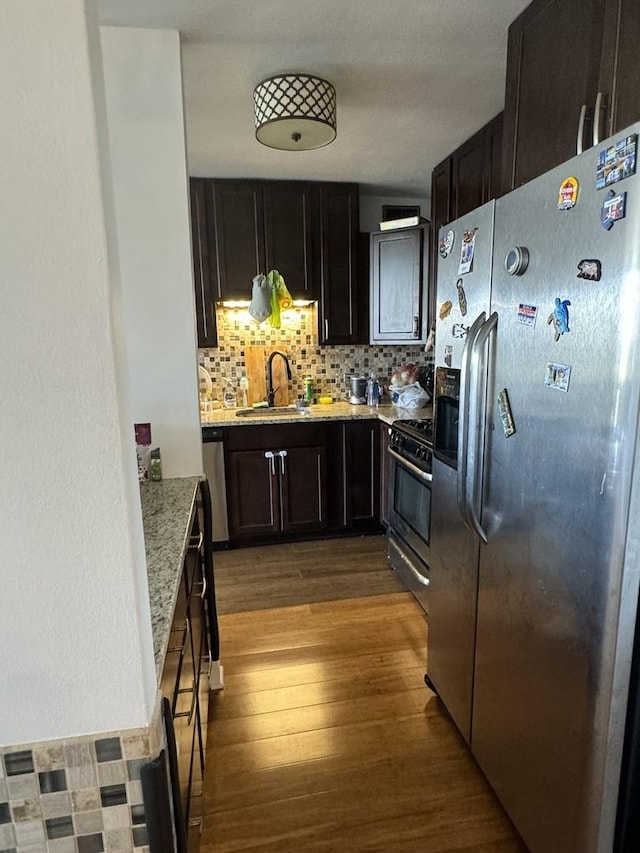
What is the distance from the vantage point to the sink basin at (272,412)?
354 centimetres

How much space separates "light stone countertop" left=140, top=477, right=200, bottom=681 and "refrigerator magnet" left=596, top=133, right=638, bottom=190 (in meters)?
1.19

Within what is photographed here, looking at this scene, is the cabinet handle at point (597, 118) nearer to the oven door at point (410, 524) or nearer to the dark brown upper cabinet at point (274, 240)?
the oven door at point (410, 524)

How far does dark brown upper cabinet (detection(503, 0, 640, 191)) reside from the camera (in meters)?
1.19

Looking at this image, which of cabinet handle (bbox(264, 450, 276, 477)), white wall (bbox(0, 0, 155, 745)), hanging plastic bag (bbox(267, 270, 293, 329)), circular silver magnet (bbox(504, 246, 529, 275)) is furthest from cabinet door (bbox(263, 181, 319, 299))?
white wall (bbox(0, 0, 155, 745))

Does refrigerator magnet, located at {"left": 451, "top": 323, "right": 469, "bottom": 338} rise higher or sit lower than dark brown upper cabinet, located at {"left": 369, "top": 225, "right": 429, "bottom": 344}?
lower

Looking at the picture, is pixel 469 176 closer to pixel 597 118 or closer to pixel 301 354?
pixel 597 118

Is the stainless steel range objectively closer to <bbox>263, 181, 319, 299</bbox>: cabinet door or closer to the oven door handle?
the oven door handle

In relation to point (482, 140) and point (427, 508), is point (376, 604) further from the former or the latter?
point (482, 140)

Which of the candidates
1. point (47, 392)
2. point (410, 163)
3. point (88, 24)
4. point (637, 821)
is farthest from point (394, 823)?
point (410, 163)

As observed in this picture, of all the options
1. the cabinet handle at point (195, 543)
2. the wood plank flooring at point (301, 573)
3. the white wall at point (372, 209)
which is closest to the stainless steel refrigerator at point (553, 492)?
the cabinet handle at point (195, 543)

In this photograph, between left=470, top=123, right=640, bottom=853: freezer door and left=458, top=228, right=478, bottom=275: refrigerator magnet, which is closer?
left=470, top=123, right=640, bottom=853: freezer door

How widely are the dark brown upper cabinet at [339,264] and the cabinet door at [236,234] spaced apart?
1.43 ft

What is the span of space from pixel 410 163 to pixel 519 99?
164cm

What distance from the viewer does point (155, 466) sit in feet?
6.41
